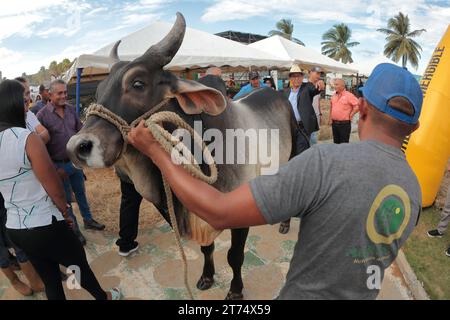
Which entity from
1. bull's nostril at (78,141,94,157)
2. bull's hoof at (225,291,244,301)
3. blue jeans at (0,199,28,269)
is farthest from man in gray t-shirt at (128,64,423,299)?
blue jeans at (0,199,28,269)

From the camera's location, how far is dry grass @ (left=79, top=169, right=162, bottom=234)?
4.58 m

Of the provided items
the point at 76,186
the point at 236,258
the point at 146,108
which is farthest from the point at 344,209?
the point at 76,186

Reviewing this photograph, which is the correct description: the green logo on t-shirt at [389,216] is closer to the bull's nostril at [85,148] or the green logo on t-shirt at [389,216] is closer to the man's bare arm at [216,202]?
the man's bare arm at [216,202]

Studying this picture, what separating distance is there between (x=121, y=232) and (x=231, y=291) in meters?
1.49

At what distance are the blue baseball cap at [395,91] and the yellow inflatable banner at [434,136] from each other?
4389mm

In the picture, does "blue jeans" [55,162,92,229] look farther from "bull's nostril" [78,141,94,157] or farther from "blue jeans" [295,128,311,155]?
"blue jeans" [295,128,311,155]

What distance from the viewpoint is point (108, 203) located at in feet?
17.4

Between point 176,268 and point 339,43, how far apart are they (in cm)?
4818

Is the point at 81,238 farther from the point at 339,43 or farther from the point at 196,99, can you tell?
the point at 339,43

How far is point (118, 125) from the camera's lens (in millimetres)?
1625

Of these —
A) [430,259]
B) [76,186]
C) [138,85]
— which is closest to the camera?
[138,85]

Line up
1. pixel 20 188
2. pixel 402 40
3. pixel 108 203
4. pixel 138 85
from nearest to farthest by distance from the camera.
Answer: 1. pixel 138 85
2. pixel 20 188
3. pixel 108 203
4. pixel 402 40

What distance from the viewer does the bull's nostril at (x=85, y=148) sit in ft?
4.98

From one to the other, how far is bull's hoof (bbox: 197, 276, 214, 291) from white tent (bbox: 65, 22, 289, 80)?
156 inches
